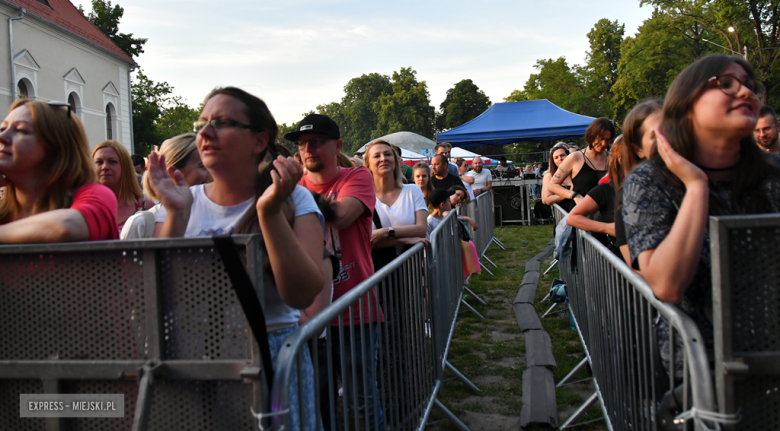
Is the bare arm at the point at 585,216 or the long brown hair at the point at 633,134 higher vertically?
the long brown hair at the point at 633,134

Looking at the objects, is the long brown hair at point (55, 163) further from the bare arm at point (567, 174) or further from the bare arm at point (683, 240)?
the bare arm at point (567, 174)

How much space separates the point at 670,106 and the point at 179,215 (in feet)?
6.14

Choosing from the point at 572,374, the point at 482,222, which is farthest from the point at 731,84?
the point at 482,222

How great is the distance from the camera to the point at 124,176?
3875 millimetres

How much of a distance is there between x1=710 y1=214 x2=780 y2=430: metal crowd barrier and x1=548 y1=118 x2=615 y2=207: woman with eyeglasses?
377 centimetres

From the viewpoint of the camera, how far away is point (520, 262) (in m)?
10.4

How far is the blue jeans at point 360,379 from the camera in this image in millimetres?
2238

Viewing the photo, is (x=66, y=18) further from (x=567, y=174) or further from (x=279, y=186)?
(x=279, y=186)

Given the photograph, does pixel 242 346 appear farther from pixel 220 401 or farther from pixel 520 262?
pixel 520 262

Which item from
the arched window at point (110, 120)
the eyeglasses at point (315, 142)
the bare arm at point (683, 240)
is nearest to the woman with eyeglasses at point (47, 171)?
the eyeglasses at point (315, 142)

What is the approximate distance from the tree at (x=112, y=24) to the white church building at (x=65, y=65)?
30.4 feet

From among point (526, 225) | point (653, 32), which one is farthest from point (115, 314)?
point (653, 32)

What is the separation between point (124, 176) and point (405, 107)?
250ft

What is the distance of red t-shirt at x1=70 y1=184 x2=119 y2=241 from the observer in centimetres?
191
